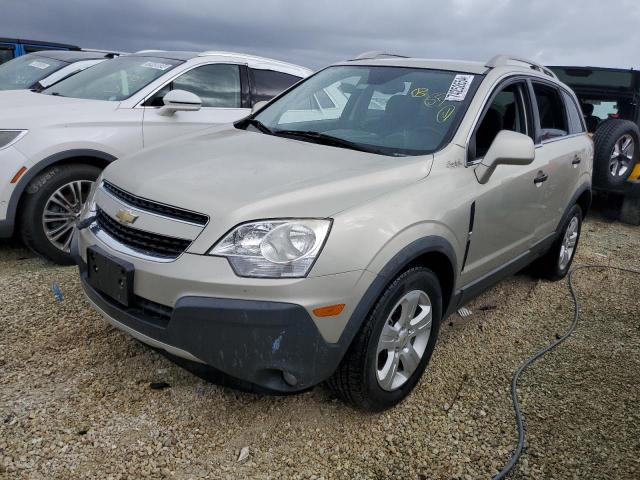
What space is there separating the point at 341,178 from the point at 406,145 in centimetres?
63

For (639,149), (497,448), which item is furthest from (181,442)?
(639,149)

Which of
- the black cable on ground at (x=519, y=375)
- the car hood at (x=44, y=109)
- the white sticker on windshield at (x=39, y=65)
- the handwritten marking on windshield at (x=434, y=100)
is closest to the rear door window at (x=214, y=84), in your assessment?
the car hood at (x=44, y=109)

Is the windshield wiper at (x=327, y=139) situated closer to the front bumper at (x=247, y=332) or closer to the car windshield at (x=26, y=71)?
the front bumper at (x=247, y=332)

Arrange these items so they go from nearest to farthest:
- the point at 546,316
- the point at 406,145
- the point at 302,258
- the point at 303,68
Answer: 1. the point at 302,258
2. the point at 406,145
3. the point at 546,316
4. the point at 303,68

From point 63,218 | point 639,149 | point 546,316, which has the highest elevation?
point 639,149

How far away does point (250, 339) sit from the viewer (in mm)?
2053

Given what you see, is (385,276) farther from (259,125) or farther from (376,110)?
(259,125)

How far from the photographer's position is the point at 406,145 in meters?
2.84

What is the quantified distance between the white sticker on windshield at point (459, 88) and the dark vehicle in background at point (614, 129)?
3.44m

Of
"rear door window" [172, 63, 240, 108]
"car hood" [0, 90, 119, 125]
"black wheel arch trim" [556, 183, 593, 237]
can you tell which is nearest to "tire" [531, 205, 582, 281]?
"black wheel arch trim" [556, 183, 593, 237]

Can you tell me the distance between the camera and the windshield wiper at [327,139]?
2.82m

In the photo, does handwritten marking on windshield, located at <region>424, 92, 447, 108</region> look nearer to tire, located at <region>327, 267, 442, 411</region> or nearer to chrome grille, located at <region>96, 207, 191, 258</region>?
tire, located at <region>327, 267, 442, 411</region>

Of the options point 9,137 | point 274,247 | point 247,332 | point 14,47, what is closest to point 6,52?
point 14,47

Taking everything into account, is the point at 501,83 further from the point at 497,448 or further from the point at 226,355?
the point at 226,355
